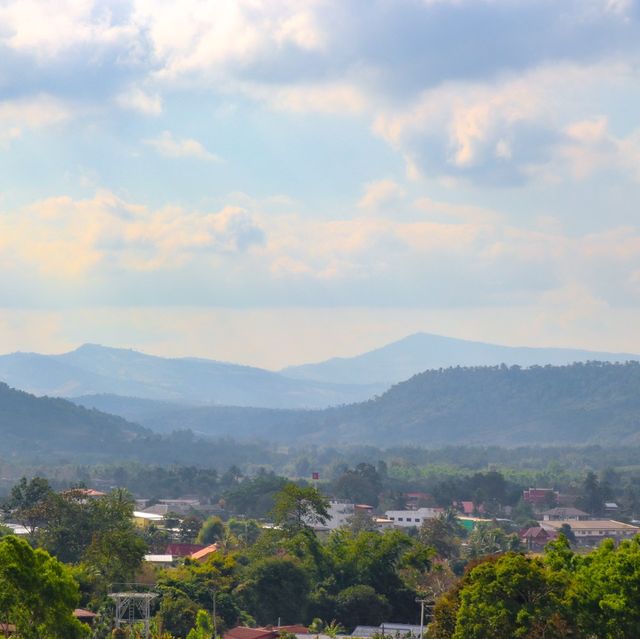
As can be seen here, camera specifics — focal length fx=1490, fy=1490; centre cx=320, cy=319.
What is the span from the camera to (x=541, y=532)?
104m

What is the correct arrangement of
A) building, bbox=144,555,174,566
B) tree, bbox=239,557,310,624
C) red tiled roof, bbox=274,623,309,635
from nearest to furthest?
1. red tiled roof, bbox=274,623,309,635
2. tree, bbox=239,557,310,624
3. building, bbox=144,555,174,566

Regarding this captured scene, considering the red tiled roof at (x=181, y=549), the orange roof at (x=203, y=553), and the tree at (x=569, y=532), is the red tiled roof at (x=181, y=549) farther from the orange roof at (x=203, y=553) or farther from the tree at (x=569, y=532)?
the tree at (x=569, y=532)

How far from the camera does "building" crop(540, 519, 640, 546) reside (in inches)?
4281

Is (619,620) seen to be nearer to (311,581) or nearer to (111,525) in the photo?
(311,581)

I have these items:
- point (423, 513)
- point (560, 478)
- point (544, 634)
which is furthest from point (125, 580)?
point (560, 478)

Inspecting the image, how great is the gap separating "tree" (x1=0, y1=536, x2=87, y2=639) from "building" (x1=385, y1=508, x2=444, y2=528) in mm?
77878

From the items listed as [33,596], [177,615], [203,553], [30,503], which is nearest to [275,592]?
[177,615]

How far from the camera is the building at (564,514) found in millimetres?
125688

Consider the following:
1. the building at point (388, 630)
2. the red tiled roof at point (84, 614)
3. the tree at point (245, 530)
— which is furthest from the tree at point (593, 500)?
the red tiled roof at point (84, 614)

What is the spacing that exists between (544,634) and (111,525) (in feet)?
99.7

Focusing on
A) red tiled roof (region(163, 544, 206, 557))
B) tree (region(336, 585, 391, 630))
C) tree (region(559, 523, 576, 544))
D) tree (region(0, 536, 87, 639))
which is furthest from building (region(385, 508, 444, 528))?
tree (region(0, 536, 87, 639))

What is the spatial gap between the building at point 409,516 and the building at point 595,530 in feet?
29.6

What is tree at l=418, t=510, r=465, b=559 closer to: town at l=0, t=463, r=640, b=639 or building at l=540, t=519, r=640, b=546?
town at l=0, t=463, r=640, b=639

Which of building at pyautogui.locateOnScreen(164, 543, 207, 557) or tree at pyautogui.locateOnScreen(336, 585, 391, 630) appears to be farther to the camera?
building at pyautogui.locateOnScreen(164, 543, 207, 557)
